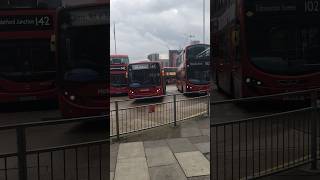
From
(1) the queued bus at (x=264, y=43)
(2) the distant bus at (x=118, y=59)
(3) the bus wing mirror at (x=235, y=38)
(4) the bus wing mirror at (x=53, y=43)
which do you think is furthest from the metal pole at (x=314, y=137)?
(4) the bus wing mirror at (x=53, y=43)

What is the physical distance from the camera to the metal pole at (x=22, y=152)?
2.82 m

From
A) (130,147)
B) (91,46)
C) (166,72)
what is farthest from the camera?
(130,147)

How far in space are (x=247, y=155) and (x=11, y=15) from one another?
263 cm

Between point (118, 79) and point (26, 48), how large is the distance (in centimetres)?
106

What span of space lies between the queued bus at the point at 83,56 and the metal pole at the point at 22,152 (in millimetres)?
274

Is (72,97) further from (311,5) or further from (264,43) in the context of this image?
(311,5)

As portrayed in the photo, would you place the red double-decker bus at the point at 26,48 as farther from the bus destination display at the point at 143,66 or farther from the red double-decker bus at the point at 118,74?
the bus destination display at the point at 143,66

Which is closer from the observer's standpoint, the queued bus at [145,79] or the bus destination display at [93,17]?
the bus destination display at [93,17]

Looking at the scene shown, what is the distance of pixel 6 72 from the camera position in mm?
2600

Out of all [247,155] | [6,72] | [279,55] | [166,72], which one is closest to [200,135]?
[247,155]

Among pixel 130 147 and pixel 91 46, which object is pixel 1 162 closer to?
pixel 91 46

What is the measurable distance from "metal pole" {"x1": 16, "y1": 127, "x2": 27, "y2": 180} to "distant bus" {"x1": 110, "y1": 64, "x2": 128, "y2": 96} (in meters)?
0.70

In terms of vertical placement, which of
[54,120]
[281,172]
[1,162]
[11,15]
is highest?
[11,15]

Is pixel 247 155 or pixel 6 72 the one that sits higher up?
pixel 6 72
